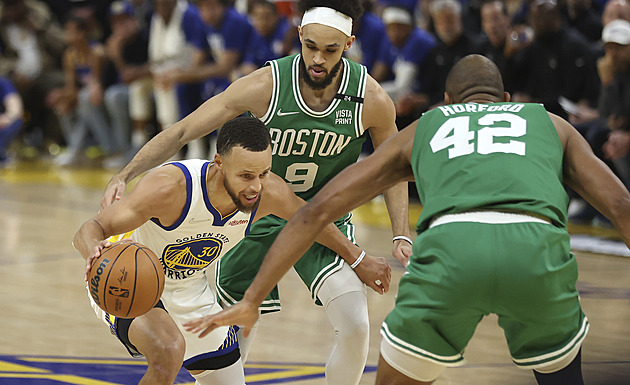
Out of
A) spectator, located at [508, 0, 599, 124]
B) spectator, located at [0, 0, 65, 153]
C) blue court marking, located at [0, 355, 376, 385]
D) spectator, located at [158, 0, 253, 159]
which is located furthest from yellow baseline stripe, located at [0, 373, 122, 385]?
spectator, located at [0, 0, 65, 153]

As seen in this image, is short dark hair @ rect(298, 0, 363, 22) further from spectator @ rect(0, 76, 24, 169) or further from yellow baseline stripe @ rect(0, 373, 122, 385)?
spectator @ rect(0, 76, 24, 169)

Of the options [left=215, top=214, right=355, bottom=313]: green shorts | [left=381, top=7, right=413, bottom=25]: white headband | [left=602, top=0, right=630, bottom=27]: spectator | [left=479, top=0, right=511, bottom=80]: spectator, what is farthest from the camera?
[left=381, top=7, right=413, bottom=25]: white headband

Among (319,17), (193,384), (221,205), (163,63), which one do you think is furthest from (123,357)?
(163,63)

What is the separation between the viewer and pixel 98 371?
4.91 m

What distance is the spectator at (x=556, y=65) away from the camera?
940cm

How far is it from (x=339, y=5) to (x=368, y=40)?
22.7 feet

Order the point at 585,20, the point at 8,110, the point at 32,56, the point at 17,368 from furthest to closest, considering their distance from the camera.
Result: the point at 32,56
the point at 8,110
the point at 585,20
the point at 17,368

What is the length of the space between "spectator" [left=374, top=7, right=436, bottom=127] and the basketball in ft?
23.3

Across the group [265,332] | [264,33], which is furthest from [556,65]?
[265,332]

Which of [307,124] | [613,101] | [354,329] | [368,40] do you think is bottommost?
[613,101]

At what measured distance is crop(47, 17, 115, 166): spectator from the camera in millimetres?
15211

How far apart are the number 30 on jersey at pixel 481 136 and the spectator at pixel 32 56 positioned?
14.8 metres

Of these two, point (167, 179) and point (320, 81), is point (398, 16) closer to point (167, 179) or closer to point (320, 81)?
point (320, 81)

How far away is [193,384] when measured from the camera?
4754 mm
